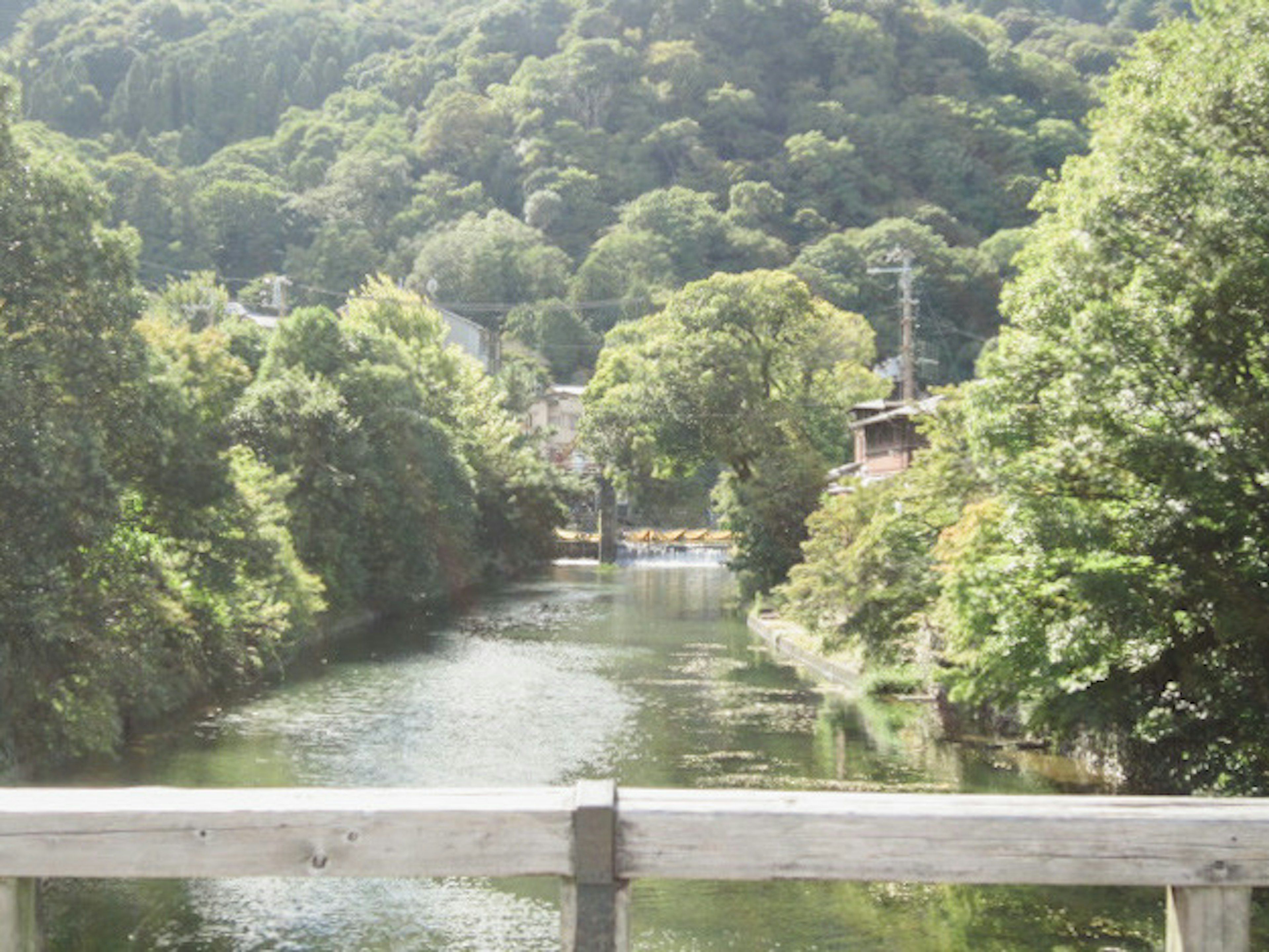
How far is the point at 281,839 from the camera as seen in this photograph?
14.6ft

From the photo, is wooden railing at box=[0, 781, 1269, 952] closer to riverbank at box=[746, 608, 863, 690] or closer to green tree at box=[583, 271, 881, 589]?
riverbank at box=[746, 608, 863, 690]

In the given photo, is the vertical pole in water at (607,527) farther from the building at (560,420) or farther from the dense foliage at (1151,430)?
the dense foliage at (1151,430)

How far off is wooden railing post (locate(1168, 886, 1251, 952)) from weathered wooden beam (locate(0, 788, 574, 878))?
2070 mm

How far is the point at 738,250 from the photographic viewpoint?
105125mm

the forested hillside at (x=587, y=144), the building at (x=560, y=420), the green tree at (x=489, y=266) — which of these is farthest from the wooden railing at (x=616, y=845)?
the green tree at (x=489, y=266)

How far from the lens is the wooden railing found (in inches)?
174

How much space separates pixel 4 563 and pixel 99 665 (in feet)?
7.62

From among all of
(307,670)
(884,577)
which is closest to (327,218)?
(307,670)

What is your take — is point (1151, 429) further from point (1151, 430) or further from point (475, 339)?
point (475, 339)

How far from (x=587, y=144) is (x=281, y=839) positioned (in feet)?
416

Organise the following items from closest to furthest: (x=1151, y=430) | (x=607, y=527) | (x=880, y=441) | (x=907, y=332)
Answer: (x=1151, y=430)
(x=907, y=332)
(x=880, y=441)
(x=607, y=527)

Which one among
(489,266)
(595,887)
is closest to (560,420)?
(489,266)

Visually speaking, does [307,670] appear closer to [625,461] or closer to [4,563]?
[4,563]

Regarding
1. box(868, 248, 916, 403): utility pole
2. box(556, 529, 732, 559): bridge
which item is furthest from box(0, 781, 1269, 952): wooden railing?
box(556, 529, 732, 559): bridge
